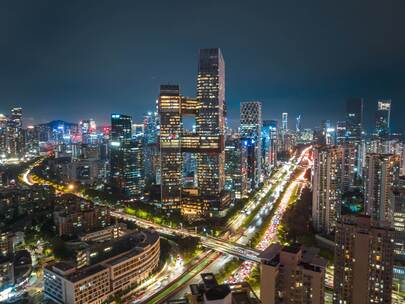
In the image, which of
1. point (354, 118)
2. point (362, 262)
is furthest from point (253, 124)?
point (362, 262)

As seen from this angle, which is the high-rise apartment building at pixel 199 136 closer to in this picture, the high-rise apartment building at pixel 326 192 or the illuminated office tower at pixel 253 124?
the high-rise apartment building at pixel 326 192

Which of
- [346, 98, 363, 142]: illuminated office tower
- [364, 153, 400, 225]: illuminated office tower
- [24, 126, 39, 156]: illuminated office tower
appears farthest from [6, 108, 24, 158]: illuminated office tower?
[346, 98, 363, 142]: illuminated office tower

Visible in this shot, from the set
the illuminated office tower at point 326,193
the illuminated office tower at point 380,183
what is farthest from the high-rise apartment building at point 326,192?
the illuminated office tower at point 380,183

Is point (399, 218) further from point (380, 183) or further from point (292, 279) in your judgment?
point (292, 279)

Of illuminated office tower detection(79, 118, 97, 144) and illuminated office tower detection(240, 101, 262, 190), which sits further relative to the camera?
illuminated office tower detection(79, 118, 97, 144)

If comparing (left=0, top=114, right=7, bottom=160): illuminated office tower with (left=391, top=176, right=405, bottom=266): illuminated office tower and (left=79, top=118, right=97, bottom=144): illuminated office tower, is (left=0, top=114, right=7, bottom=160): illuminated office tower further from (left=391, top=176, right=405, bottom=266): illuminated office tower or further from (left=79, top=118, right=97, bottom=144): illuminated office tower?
(left=391, top=176, right=405, bottom=266): illuminated office tower

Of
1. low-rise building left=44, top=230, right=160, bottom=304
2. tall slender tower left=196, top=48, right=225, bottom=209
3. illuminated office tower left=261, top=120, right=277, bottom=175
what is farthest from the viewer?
illuminated office tower left=261, top=120, right=277, bottom=175
